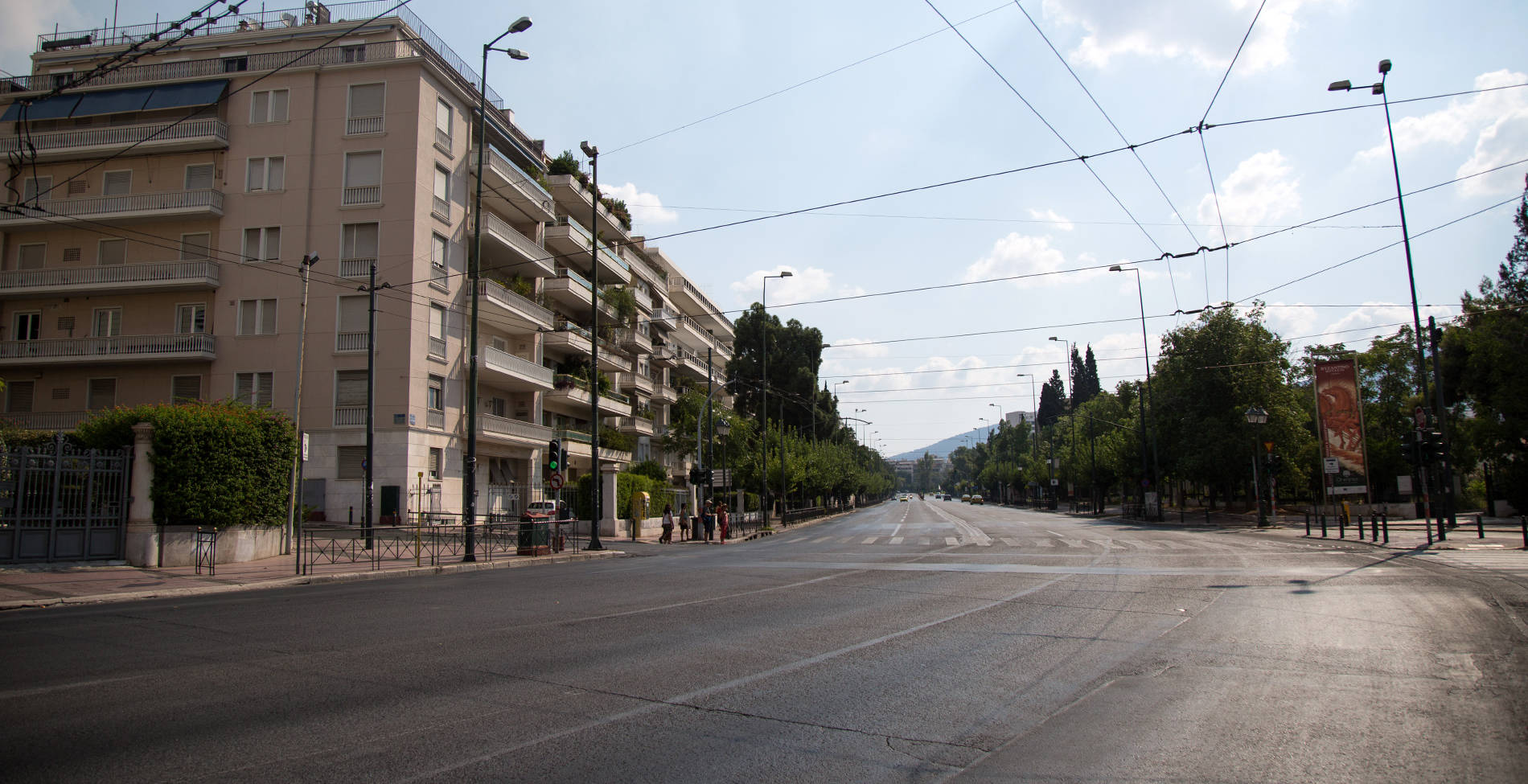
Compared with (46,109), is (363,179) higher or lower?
lower

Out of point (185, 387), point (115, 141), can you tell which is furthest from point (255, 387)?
point (115, 141)

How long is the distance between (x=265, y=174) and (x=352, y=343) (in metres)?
8.76

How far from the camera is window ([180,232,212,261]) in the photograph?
118 feet

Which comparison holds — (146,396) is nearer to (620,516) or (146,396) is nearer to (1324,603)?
(620,516)

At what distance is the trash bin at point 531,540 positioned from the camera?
25625 millimetres

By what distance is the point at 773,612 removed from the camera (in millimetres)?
10992

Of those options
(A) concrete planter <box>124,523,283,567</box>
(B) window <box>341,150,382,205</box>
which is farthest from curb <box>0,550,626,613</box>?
(B) window <box>341,150,382,205</box>

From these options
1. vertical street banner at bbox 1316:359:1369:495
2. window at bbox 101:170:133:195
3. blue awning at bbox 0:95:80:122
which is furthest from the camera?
blue awning at bbox 0:95:80:122

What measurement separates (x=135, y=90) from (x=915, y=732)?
4535 centimetres

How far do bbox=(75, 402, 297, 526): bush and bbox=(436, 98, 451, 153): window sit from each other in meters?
18.0

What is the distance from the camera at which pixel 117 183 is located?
1476 inches

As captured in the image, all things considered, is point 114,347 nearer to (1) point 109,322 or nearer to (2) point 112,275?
(1) point 109,322

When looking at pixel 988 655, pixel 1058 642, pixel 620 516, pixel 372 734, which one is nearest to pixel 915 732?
pixel 988 655

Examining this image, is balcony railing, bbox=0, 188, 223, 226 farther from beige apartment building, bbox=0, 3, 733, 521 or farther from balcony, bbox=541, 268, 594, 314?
balcony, bbox=541, 268, 594, 314
